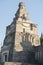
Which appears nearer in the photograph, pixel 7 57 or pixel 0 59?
pixel 7 57

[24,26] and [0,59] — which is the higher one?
[24,26]

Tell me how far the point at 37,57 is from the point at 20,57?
11.2 ft

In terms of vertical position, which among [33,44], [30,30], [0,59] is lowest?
[0,59]

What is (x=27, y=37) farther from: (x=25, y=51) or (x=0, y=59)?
(x=0, y=59)

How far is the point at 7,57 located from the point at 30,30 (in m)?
7.68

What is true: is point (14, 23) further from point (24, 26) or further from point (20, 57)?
point (20, 57)

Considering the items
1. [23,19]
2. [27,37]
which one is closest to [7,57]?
[27,37]

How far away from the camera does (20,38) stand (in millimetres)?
44969

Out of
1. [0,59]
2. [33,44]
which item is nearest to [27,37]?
[33,44]

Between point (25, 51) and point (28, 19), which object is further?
point (28, 19)

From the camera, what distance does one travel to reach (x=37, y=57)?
43.4 metres

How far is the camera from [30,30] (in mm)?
47125

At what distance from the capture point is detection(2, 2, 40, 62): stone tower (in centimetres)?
4375

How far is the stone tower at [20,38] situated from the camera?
43750 millimetres
